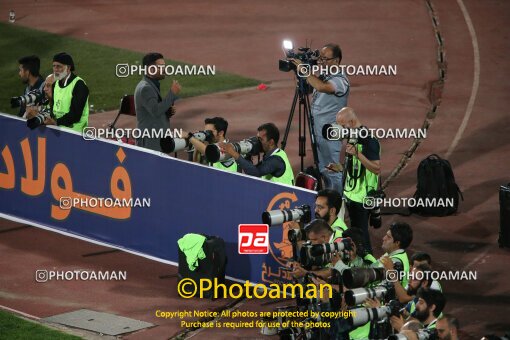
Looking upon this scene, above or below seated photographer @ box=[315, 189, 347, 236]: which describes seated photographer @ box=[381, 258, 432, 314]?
below

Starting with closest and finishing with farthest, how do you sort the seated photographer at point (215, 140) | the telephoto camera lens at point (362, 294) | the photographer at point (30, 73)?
1. the telephoto camera lens at point (362, 294)
2. the seated photographer at point (215, 140)
3. the photographer at point (30, 73)

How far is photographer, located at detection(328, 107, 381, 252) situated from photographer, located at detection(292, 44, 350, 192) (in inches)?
55.9

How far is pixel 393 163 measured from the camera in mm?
21625

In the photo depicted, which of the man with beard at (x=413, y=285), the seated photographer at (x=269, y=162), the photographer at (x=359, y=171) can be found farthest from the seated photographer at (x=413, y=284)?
the seated photographer at (x=269, y=162)

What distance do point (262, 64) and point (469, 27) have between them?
6037 millimetres

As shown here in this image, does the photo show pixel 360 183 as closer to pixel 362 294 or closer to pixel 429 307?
pixel 362 294

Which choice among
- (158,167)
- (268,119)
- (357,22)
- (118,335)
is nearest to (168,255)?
(158,167)

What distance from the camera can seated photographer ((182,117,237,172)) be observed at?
55.4ft

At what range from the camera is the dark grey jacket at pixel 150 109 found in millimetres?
18422

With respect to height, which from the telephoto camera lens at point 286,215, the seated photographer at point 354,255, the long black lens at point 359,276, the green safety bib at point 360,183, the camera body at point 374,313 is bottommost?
the camera body at point 374,313

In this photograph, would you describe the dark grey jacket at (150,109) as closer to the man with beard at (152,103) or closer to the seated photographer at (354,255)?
the man with beard at (152,103)

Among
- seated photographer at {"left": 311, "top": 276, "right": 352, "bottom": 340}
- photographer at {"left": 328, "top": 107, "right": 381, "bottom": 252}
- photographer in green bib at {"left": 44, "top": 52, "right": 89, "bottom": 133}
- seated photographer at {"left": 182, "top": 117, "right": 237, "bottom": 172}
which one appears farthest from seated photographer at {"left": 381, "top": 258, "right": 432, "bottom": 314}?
photographer in green bib at {"left": 44, "top": 52, "right": 89, "bottom": 133}

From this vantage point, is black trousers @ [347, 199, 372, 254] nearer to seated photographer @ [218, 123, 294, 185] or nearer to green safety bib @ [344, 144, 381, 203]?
green safety bib @ [344, 144, 381, 203]

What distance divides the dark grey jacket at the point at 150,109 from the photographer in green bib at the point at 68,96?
795 millimetres
